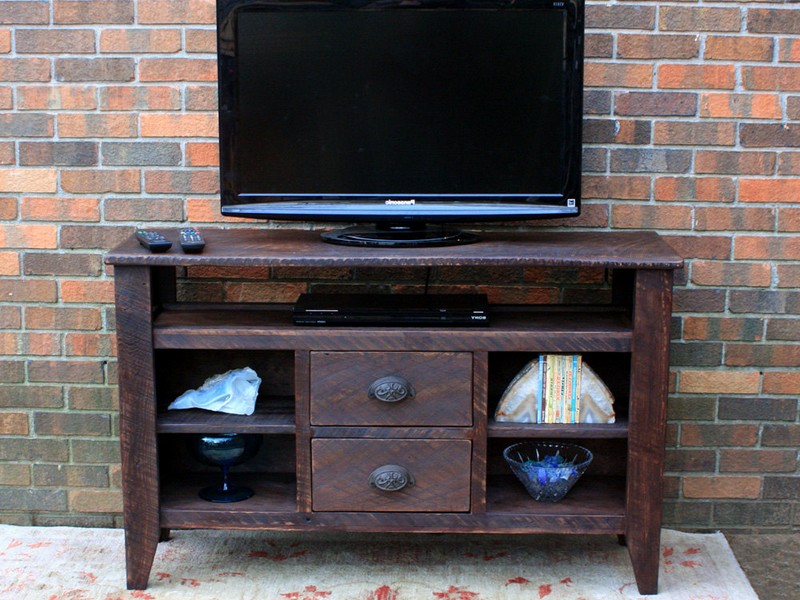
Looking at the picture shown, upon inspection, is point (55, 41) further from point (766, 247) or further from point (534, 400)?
point (766, 247)

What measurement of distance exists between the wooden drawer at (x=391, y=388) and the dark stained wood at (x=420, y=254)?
22 cm

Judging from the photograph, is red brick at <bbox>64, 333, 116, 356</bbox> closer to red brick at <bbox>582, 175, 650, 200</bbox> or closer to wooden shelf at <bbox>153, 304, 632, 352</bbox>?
wooden shelf at <bbox>153, 304, 632, 352</bbox>

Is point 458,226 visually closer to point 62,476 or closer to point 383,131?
point 383,131

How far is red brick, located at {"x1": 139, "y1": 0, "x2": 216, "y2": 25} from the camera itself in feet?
8.71

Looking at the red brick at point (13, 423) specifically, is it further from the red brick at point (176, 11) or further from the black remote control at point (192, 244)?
the red brick at point (176, 11)

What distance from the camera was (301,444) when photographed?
240cm

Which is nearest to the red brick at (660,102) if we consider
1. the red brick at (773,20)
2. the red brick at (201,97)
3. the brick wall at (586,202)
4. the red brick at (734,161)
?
the brick wall at (586,202)

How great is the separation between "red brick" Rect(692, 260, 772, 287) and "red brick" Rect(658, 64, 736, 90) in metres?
0.47

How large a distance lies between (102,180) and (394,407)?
1.04m

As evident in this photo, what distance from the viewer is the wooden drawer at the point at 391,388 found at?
7.73ft

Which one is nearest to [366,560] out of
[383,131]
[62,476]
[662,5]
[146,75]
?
[62,476]

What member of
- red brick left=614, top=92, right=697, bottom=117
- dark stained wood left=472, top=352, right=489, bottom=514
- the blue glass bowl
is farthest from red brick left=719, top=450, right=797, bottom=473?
red brick left=614, top=92, right=697, bottom=117

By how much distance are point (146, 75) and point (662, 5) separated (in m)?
1.36

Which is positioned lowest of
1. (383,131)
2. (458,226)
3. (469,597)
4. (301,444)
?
(469,597)
